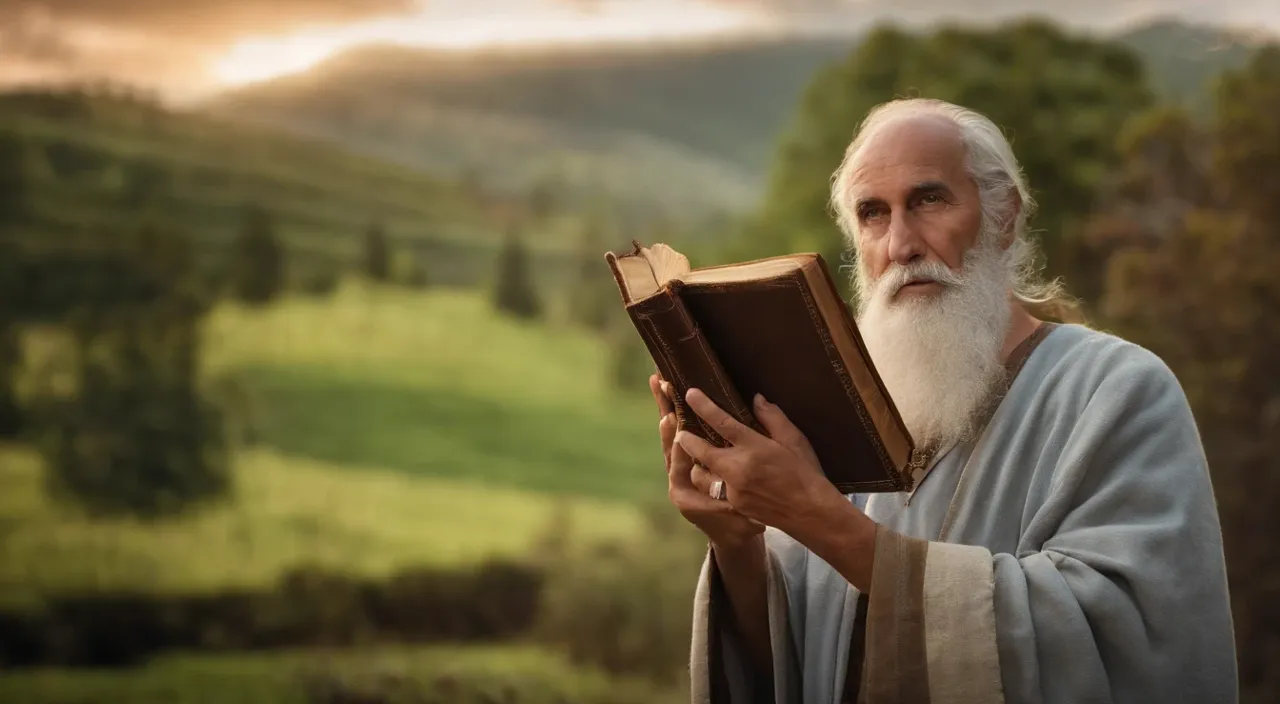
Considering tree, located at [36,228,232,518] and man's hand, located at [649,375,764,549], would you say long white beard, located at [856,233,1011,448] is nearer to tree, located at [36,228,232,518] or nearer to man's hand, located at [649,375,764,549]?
man's hand, located at [649,375,764,549]

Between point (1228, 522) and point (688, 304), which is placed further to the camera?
point (1228, 522)

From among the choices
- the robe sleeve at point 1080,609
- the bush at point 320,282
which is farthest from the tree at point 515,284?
the robe sleeve at point 1080,609

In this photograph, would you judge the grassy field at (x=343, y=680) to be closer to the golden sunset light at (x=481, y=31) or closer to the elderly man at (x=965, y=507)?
the golden sunset light at (x=481, y=31)

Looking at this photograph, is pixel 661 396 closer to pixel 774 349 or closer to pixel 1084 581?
pixel 774 349

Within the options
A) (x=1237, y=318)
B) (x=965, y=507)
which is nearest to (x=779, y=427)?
(x=965, y=507)

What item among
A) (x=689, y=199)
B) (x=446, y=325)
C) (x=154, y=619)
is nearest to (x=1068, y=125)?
(x=689, y=199)

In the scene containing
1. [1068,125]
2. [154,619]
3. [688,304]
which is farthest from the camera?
[1068,125]

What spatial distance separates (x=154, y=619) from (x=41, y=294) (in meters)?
1.90

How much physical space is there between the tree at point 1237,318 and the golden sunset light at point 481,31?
3167 millimetres

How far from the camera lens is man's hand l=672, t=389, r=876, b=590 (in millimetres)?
1735

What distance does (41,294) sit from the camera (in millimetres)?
6492

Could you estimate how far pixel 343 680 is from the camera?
21.7ft

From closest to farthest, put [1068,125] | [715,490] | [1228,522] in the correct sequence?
[715,490] → [1228,522] → [1068,125]

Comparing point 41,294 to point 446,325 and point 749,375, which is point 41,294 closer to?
point 446,325
